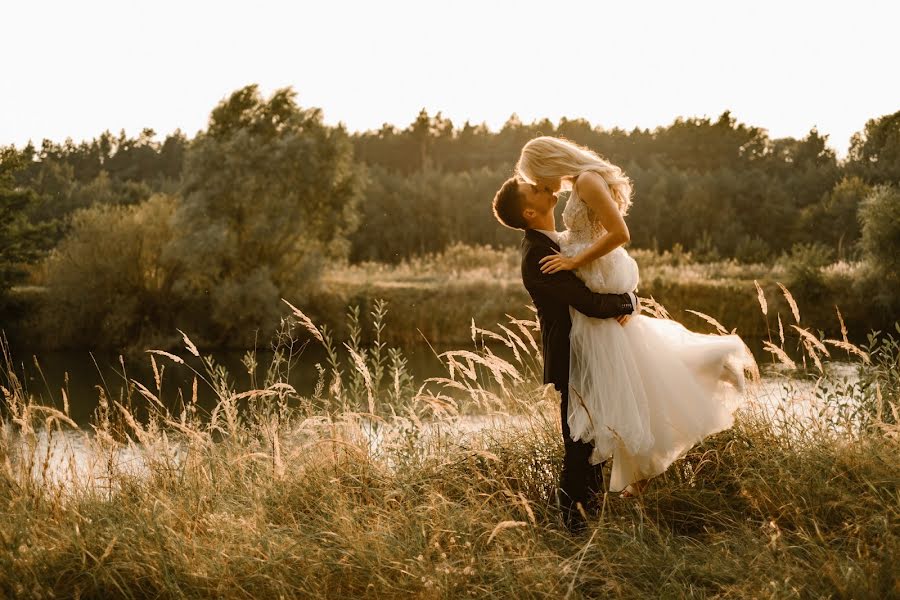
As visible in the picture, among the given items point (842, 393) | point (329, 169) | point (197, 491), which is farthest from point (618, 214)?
point (329, 169)

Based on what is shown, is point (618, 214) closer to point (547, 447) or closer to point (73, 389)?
point (547, 447)

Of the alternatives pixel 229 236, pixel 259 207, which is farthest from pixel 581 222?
pixel 259 207

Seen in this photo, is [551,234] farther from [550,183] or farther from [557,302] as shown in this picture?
[557,302]

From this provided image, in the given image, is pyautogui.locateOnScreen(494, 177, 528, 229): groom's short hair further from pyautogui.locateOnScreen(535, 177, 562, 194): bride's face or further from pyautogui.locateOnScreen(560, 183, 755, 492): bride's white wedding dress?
pyautogui.locateOnScreen(560, 183, 755, 492): bride's white wedding dress

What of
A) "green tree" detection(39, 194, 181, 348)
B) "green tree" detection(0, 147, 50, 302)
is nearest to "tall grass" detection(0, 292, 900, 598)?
"green tree" detection(39, 194, 181, 348)

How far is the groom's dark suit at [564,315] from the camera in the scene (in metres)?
3.60

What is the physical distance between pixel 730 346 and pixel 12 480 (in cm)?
342

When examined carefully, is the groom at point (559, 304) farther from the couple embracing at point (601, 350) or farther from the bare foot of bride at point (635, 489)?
the bare foot of bride at point (635, 489)

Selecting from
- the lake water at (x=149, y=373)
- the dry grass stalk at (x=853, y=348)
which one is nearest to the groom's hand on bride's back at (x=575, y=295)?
the dry grass stalk at (x=853, y=348)

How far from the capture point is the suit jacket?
11.8 feet

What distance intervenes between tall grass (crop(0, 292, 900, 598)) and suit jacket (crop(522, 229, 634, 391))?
531 millimetres

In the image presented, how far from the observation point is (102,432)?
4.30m

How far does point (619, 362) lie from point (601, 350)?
9cm

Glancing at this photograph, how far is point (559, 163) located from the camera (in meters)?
3.63
